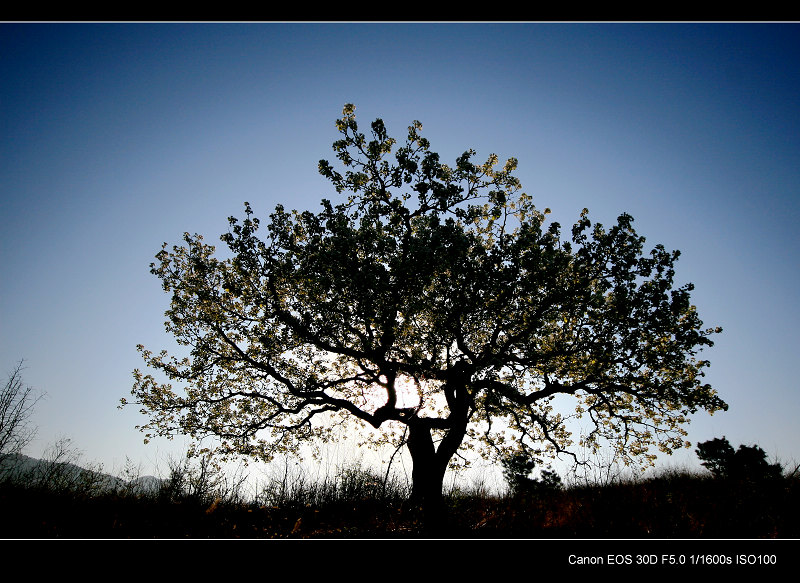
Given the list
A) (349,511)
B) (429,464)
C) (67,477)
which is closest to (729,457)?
(429,464)

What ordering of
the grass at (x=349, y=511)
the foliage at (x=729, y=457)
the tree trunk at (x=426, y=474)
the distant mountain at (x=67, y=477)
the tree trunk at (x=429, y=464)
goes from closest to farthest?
the grass at (x=349, y=511) → the distant mountain at (x=67, y=477) → the tree trunk at (x=426, y=474) → the tree trunk at (x=429, y=464) → the foliage at (x=729, y=457)

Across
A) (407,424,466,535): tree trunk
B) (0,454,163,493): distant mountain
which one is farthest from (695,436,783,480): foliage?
(0,454,163,493): distant mountain

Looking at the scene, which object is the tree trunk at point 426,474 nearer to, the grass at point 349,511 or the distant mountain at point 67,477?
the grass at point 349,511

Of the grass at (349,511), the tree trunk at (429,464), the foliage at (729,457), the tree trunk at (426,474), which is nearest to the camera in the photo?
the grass at (349,511)

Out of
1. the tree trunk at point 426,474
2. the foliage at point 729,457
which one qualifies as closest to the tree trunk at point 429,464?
the tree trunk at point 426,474

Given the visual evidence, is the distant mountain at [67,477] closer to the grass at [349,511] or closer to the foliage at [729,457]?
the grass at [349,511]

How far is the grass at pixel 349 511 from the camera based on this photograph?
743 cm

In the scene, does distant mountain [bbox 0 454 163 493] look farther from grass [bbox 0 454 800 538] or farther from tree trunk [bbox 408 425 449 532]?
tree trunk [bbox 408 425 449 532]

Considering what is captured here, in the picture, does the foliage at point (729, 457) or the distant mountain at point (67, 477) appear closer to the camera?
the distant mountain at point (67, 477)

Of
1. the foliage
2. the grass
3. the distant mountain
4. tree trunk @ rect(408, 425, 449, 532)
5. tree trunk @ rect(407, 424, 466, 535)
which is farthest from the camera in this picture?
the foliage

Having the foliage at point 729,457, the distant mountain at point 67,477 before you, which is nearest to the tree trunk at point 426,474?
the distant mountain at point 67,477

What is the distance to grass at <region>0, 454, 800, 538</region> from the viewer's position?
7431 mm

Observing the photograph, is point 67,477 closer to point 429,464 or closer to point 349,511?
point 349,511

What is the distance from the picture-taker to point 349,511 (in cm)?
1058
